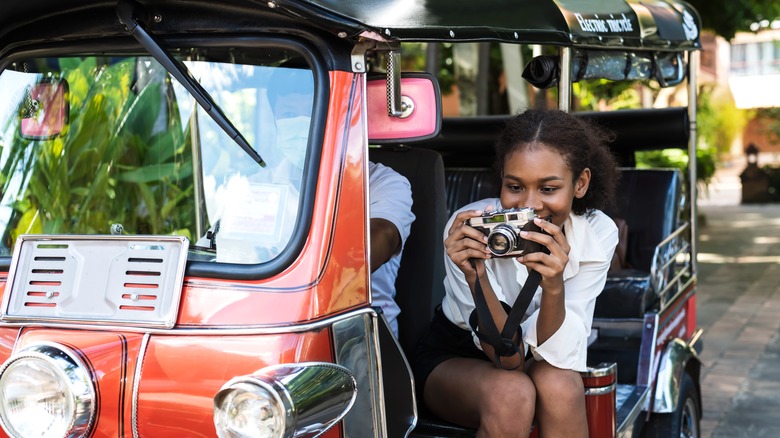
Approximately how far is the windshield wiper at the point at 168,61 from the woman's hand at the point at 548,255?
32.1 inches

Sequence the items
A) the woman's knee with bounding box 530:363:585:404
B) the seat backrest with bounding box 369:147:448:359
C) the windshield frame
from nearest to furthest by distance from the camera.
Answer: the windshield frame
the woman's knee with bounding box 530:363:585:404
the seat backrest with bounding box 369:147:448:359

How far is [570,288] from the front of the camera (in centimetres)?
285

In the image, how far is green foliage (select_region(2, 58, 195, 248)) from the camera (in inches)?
115

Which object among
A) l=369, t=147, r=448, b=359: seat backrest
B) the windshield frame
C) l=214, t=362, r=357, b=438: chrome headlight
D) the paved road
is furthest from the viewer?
the paved road

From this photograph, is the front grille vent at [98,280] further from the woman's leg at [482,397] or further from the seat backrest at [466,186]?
the seat backrest at [466,186]

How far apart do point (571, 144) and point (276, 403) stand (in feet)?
4.39

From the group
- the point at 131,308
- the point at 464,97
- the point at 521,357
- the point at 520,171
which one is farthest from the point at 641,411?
the point at 464,97

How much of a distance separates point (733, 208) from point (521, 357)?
753 inches

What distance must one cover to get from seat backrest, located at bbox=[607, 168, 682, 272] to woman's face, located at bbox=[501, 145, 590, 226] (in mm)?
1959

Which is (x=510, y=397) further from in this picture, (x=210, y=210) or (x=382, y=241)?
(x=210, y=210)

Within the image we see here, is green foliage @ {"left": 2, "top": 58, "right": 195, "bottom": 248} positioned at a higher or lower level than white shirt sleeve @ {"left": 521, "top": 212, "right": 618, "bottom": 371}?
higher

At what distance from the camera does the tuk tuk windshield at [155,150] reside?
95.9 inches

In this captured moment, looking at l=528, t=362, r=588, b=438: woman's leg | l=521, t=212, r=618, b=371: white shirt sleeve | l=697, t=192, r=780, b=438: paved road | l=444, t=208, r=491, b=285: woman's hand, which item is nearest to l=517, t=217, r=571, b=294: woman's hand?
l=444, t=208, r=491, b=285: woman's hand

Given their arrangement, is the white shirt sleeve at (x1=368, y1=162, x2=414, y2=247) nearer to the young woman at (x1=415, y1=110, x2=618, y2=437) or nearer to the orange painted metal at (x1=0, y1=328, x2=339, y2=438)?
the young woman at (x1=415, y1=110, x2=618, y2=437)
